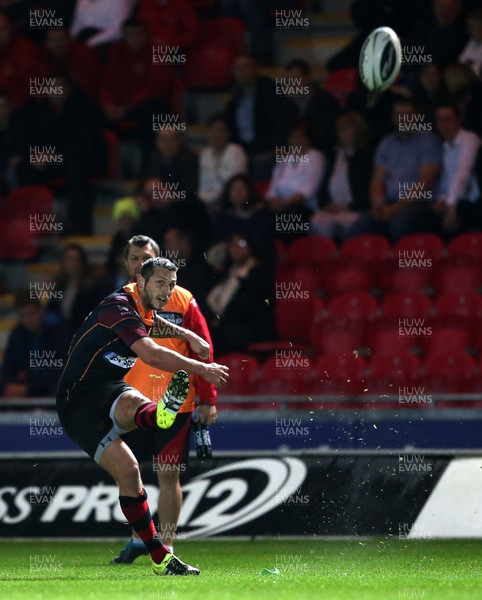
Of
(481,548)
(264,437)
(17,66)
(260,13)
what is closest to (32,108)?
(17,66)

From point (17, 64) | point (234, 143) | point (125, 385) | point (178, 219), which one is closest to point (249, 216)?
point (178, 219)

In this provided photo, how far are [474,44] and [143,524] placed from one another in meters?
7.75

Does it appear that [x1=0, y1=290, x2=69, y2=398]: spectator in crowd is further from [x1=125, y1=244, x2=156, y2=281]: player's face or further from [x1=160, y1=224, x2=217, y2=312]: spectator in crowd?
[x1=125, y1=244, x2=156, y2=281]: player's face

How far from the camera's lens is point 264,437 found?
38.4 feet

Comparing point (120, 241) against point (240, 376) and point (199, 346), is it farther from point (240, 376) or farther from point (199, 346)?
point (199, 346)

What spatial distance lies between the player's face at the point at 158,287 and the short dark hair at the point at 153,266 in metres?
0.02

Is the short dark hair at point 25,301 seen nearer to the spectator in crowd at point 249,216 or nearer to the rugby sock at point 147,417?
the spectator in crowd at point 249,216

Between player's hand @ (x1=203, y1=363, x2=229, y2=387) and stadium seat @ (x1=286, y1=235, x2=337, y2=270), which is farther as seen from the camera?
stadium seat @ (x1=286, y1=235, x2=337, y2=270)

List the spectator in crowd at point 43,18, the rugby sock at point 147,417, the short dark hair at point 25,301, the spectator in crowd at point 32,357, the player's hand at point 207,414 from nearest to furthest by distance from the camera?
the rugby sock at point 147,417
the player's hand at point 207,414
the spectator in crowd at point 32,357
the short dark hair at point 25,301
the spectator in crowd at point 43,18

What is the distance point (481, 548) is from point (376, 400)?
154 cm

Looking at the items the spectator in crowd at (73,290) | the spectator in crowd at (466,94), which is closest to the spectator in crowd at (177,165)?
the spectator in crowd at (73,290)

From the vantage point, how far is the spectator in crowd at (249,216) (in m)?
13.6

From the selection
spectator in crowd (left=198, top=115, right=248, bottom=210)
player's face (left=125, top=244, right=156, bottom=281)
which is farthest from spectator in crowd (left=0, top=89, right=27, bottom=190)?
player's face (left=125, top=244, right=156, bottom=281)

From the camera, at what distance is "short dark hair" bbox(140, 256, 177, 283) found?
8.40m
